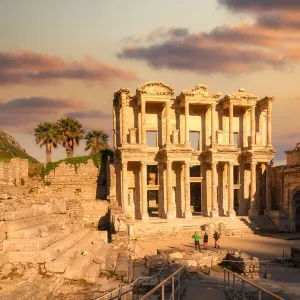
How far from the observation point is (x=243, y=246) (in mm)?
26109

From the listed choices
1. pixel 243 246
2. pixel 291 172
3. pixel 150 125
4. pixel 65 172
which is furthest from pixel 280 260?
pixel 65 172

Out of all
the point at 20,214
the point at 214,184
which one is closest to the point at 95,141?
the point at 214,184

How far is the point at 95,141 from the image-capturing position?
48.2 meters

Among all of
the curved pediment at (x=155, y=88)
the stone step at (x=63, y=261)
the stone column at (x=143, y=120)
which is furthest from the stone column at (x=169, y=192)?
the stone step at (x=63, y=261)

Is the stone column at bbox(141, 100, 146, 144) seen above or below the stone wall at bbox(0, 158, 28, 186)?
above

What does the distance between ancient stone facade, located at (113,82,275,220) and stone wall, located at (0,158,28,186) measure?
9.81 metres

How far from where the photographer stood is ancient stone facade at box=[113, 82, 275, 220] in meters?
35.1

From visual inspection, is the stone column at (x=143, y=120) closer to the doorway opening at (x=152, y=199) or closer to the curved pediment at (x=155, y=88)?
the curved pediment at (x=155, y=88)

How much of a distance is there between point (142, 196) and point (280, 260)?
16428mm

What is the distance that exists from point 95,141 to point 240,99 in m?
20.2

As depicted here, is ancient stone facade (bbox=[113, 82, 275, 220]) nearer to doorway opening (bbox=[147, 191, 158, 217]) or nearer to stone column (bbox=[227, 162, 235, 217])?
stone column (bbox=[227, 162, 235, 217])

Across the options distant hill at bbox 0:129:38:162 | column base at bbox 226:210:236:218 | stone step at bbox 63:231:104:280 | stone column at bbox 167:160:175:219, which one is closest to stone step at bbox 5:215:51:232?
stone step at bbox 63:231:104:280

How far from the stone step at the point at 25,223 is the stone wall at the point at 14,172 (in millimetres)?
19351

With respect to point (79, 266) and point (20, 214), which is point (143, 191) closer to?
point (20, 214)
